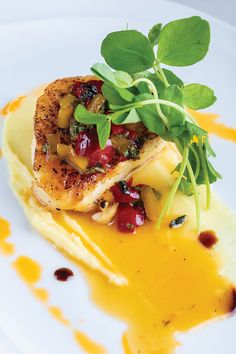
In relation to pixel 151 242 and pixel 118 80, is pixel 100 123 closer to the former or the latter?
pixel 118 80

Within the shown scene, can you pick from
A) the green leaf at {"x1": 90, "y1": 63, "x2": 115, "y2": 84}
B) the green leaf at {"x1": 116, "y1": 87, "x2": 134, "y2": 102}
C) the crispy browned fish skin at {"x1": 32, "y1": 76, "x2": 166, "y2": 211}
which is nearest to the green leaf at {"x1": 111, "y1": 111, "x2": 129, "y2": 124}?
the green leaf at {"x1": 116, "y1": 87, "x2": 134, "y2": 102}

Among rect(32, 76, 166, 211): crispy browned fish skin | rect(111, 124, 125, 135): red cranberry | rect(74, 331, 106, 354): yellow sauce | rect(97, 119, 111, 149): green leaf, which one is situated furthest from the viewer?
rect(111, 124, 125, 135): red cranberry

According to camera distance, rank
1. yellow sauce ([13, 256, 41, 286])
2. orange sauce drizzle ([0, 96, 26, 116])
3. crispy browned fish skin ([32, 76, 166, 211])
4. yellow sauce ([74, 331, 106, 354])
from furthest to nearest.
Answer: orange sauce drizzle ([0, 96, 26, 116]) → crispy browned fish skin ([32, 76, 166, 211]) → yellow sauce ([13, 256, 41, 286]) → yellow sauce ([74, 331, 106, 354])

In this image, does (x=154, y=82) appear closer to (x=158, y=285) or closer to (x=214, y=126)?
(x=214, y=126)

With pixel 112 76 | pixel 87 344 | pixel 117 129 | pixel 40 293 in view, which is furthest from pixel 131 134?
pixel 87 344

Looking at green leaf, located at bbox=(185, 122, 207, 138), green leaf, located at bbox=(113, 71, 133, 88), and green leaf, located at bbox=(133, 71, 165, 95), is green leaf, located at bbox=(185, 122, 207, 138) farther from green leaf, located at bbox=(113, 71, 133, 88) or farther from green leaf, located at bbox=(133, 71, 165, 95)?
green leaf, located at bbox=(113, 71, 133, 88)

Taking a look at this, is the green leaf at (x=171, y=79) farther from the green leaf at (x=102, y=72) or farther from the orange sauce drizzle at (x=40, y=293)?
the orange sauce drizzle at (x=40, y=293)

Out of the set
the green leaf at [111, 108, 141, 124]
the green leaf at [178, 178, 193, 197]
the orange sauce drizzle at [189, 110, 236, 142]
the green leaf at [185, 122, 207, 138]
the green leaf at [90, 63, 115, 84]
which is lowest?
the green leaf at [178, 178, 193, 197]
